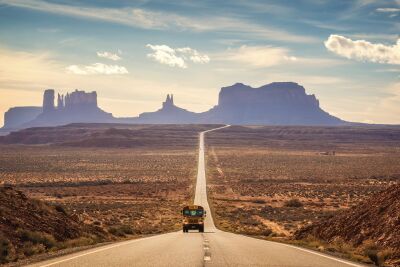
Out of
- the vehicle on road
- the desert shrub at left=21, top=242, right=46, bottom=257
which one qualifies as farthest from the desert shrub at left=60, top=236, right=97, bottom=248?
the vehicle on road

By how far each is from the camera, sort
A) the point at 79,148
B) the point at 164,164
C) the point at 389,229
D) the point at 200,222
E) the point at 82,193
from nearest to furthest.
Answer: the point at 389,229 → the point at 200,222 → the point at 82,193 → the point at 164,164 → the point at 79,148

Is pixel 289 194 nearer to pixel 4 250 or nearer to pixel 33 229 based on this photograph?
pixel 33 229

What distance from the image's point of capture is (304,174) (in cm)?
9444

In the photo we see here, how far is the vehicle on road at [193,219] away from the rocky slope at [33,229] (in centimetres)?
791

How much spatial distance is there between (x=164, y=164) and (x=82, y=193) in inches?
2173

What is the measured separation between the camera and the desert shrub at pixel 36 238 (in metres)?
17.2

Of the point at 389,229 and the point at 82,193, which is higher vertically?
the point at 389,229

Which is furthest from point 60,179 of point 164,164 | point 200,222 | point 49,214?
point 49,214

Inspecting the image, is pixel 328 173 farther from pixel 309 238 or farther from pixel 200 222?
pixel 309 238

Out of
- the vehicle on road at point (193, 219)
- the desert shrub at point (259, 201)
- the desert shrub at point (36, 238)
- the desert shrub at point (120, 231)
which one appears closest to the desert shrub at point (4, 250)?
the desert shrub at point (36, 238)

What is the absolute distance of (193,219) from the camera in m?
32.2

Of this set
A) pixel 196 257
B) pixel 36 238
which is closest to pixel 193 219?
pixel 36 238

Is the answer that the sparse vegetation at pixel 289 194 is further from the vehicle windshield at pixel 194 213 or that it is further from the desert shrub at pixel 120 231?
the desert shrub at pixel 120 231

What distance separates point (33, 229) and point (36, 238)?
1.38m
